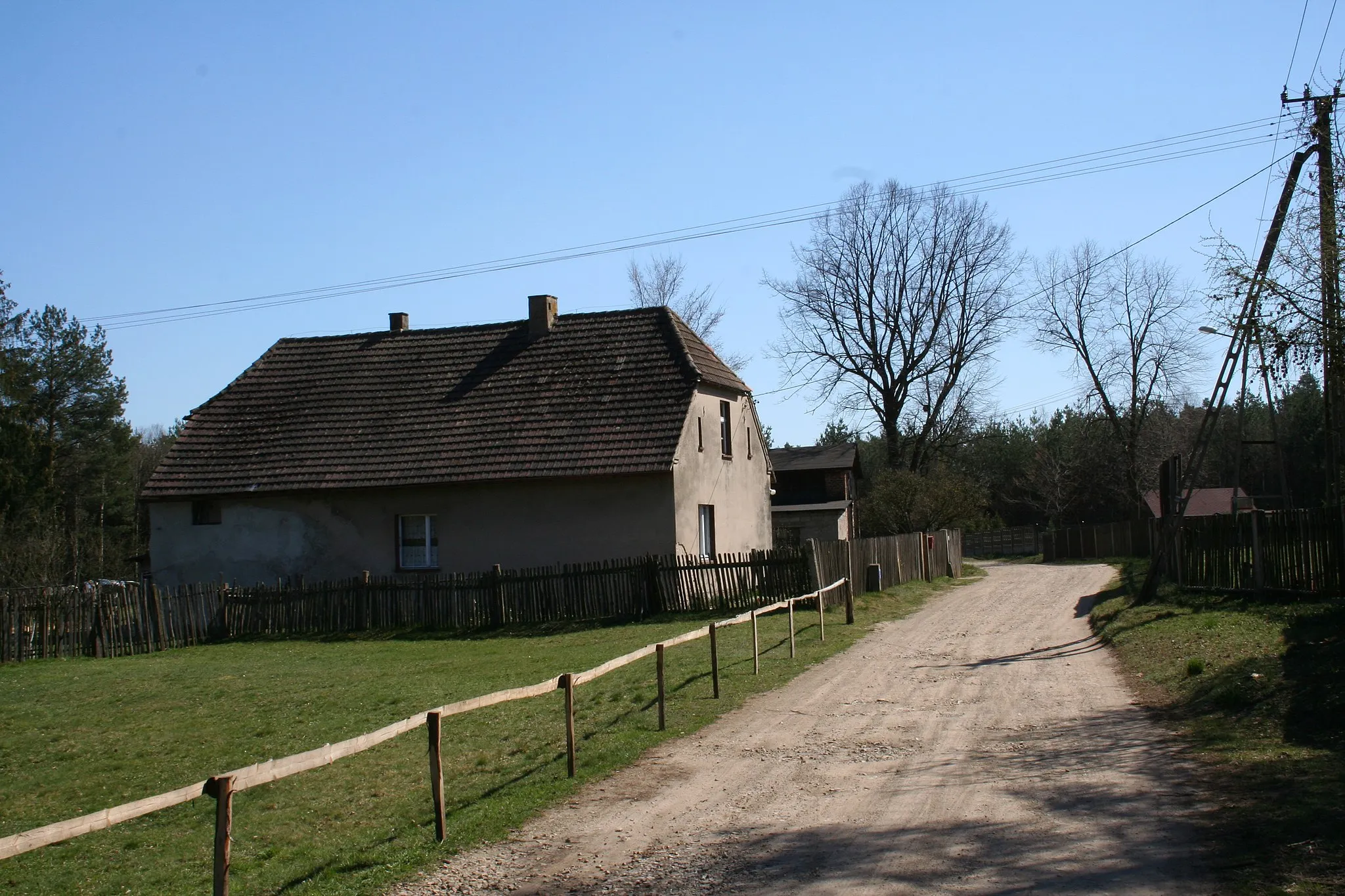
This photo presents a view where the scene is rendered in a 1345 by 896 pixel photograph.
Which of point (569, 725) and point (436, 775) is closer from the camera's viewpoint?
point (436, 775)

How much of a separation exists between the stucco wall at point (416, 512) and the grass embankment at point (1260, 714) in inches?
429

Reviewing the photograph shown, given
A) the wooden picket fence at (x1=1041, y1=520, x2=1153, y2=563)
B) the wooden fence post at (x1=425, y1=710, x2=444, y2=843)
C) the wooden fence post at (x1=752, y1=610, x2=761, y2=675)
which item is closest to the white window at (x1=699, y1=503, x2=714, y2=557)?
the wooden fence post at (x1=752, y1=610, x2=761, y2=675)

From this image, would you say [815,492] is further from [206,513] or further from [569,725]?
[569,725]

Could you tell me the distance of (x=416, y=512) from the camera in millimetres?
27234

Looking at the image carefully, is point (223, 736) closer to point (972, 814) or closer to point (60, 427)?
point (972, 814)

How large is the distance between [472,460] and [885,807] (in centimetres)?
2002

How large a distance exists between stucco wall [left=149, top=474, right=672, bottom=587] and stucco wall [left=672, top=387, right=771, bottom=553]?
3.05 ft

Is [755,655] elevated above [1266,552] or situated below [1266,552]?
below

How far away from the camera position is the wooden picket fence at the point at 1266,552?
1705cm

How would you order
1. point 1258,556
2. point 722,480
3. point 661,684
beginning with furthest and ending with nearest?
1. point 722,480
2. point 1258,556
3. point 661,684

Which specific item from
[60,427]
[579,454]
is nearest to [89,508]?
[60,427]

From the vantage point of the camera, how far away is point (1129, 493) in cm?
6297

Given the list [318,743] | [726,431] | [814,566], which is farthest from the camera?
[726,431]

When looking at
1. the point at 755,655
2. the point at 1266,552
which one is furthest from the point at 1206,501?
the point at 755,655
